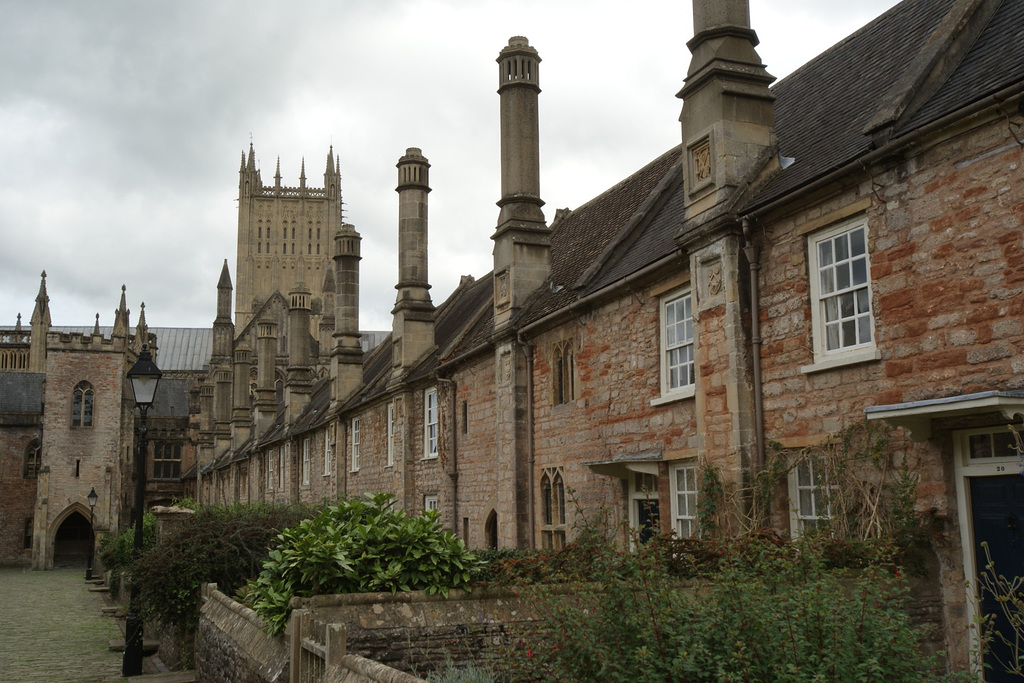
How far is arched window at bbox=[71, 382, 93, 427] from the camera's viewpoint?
5731cm

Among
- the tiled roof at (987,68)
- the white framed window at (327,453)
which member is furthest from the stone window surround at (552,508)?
the white framed window at (327,453)

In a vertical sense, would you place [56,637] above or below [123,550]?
below

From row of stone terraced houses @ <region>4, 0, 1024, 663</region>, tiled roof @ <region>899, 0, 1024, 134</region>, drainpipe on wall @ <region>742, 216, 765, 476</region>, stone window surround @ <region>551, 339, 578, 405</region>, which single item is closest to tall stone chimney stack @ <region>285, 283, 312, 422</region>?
row of stone terraced houses @ <region>4, 0, 1024, 663</region>

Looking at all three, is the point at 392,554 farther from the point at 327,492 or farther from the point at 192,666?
the point at 327,492

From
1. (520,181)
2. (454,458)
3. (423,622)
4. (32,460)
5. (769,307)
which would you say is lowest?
(423,622)

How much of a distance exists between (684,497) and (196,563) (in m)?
7.75

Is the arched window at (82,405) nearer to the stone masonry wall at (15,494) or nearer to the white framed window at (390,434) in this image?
the stone masonry wall at (15,494)

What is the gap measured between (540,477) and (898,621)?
1162 cm

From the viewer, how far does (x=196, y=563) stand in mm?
14992

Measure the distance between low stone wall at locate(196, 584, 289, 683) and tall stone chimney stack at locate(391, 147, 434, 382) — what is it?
11.7 metres

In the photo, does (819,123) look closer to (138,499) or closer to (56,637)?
(138,499)

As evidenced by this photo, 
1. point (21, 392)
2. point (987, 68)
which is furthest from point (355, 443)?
point (21, 392)

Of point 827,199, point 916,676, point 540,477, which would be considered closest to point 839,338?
point 827,199

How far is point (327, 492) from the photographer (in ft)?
107
